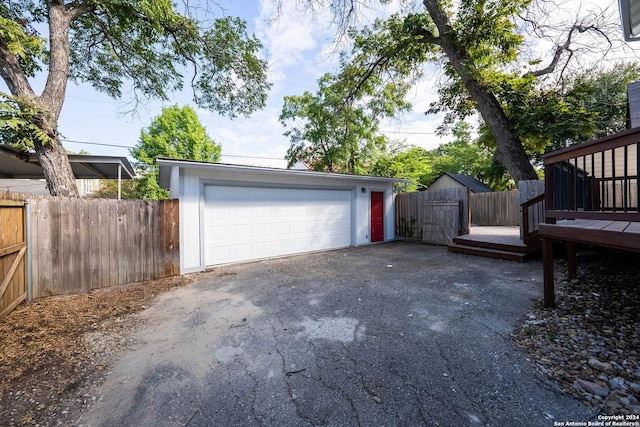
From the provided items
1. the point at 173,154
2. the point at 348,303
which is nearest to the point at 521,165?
the point at 348,303

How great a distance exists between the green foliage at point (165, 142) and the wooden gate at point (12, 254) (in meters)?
16.9

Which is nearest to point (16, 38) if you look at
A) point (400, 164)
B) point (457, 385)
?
point (457, 385)

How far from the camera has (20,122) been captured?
440cm

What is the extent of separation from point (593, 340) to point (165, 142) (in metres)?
22.8

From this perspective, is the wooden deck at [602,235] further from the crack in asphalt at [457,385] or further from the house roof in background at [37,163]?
the house roof in background at [37,163]

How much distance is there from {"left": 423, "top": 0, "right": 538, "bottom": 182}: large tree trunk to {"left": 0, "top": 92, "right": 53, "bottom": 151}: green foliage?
30.5 ft

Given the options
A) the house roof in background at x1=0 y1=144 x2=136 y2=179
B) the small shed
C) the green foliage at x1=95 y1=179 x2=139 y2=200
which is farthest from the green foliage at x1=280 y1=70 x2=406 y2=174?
the green foliage at x1=95 y1=179 x2=139 y2=200

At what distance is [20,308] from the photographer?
3.46 metres

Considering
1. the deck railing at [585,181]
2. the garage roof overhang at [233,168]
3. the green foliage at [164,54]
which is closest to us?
the deck railing at [585,181]

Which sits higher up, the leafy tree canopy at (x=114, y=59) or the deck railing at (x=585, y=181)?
the leafy tree canopy at (x=114, y=59)

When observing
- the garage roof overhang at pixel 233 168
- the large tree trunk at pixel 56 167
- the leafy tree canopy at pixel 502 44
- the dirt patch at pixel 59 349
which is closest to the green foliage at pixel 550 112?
the leafy tree canopy at pixel 502 44

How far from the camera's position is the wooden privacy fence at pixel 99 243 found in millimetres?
3932

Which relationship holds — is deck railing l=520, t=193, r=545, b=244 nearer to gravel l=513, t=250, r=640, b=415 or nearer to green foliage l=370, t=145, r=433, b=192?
gravel l=513, t=250, r=640, b=415

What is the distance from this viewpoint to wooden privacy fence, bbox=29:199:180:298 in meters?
3.93
